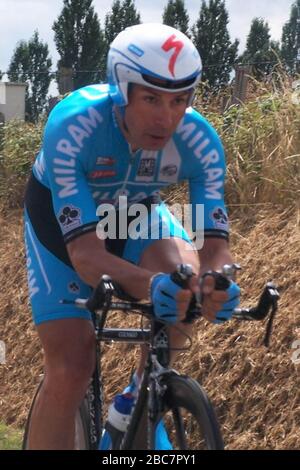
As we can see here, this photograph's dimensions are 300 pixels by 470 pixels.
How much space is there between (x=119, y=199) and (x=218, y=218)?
1.55 ft

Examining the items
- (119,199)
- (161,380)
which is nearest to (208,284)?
(161,380)

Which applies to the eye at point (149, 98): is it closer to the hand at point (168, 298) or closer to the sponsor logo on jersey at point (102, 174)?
the sponsor logo on jersey at point (102, 174)

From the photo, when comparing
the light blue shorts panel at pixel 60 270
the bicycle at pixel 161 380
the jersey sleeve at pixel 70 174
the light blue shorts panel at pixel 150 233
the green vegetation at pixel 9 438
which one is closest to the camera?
the bicycle at pixel 161 380

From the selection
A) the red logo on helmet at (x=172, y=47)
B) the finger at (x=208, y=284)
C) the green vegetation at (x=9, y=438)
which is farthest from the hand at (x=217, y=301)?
the green vegetation at (x=9, y=438)

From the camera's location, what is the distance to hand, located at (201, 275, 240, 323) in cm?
336

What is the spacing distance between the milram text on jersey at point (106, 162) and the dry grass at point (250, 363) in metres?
1.91

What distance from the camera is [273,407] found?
5.72m

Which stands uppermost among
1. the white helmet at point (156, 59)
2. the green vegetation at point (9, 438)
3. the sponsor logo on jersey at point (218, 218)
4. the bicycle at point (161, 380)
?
the white helmet at point (156, 59)

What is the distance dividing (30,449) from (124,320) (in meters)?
3.17

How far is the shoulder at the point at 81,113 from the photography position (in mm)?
3943

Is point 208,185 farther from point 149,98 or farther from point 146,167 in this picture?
point 149,98

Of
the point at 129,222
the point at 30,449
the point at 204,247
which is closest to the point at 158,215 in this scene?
the point at 129,222

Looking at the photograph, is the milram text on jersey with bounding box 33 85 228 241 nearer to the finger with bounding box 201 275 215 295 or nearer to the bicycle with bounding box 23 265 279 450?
the bicycle with bounding box 23 265 279 450

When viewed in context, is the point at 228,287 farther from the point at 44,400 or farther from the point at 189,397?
the point at 44,400
